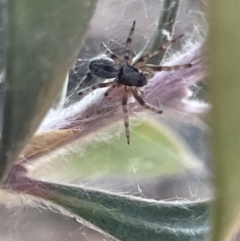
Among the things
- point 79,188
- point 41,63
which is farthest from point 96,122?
point 41,63

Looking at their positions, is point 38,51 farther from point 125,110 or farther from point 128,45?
point 128,45

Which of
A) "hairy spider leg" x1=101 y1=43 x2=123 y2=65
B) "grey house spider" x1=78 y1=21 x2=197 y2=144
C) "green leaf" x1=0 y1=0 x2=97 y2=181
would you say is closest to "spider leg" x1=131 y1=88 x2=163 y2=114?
"grey house spider" x1=78 y1=21 x2=197 y2=144

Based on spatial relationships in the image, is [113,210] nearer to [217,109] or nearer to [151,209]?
[151,209]

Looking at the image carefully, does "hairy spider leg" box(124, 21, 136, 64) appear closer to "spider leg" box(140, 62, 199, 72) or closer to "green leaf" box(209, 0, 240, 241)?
"spider leg" box(140, 62, 199, 72)

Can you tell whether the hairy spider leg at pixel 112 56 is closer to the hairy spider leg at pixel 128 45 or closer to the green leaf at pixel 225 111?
the hairy spider leg at pixel 128 45

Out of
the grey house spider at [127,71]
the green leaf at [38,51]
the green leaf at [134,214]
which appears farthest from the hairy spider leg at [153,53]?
the green leaf at [38,51]

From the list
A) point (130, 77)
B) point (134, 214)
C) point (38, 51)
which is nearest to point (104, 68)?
point (130, 77)

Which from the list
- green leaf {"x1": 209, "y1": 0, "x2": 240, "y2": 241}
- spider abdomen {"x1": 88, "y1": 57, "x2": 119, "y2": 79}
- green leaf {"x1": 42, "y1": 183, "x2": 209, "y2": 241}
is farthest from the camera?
spider abdomen {"x1": 88, "y1": 57, "x2": 119, "y2": 79}
